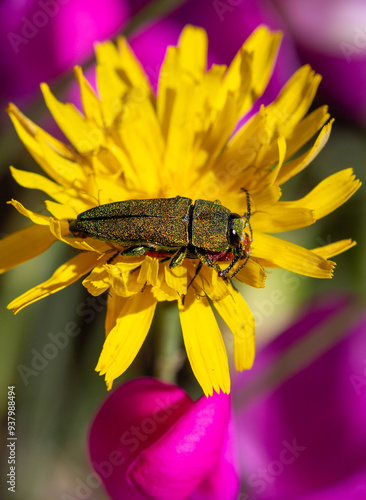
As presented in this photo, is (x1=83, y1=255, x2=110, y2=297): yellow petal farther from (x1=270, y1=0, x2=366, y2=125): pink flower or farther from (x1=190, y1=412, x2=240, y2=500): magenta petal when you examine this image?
(x1=270, y1=0, x2=366, y2=125): pink flower

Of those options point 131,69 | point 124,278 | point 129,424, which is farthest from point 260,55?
point 129,424

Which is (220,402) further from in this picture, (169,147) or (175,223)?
(169,147)

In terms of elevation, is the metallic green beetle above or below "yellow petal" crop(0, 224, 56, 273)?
below

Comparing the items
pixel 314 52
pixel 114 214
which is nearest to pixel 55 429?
pixel 114 214

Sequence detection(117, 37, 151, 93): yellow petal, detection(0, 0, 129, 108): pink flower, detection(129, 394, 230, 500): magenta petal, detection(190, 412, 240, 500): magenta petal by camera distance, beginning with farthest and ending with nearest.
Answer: detection(0, 0, 129, 108): pink flower < detection(117, 37, 151, 93): yellow petal < detection(190, 412, 240, 500): magenta petal < detection(129, 394, 230, 500): magenta petal

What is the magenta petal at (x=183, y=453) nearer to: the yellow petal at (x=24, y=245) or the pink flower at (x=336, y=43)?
the yellow petal at (x=24, y=245)

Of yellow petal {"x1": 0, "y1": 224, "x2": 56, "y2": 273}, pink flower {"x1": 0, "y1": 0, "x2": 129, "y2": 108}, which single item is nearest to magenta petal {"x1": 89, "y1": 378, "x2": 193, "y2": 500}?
yellow petal {"x1": 0, "y1": 224, "x2": 56, "y2": 273}
